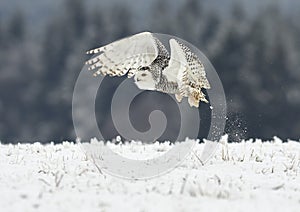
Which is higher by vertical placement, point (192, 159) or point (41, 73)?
point (41, 73)

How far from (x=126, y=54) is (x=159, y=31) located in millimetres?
55702

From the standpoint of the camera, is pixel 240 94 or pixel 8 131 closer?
pixel 240 94

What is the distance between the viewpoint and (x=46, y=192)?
317 inches

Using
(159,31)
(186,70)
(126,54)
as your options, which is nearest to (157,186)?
(186,70)

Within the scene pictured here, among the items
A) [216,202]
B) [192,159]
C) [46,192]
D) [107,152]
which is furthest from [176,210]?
[107,152]

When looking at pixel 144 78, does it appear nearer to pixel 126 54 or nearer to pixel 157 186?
pixel 126 54

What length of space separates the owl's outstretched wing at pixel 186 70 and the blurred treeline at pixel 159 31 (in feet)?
106

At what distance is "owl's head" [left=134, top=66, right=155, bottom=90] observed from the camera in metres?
9.76

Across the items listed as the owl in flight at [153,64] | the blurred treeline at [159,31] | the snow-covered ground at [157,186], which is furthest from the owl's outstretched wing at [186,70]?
the blurred treeline at [159,31]

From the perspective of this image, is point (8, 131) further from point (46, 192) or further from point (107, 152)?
point (46, 192)

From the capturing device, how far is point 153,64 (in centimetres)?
968

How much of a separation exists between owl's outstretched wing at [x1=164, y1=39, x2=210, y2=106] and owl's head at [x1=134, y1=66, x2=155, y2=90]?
0.91ft

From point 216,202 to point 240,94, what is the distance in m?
40.1

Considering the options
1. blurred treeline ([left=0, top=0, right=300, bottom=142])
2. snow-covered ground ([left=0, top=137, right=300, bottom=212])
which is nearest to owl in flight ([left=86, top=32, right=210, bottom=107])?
snow-covered ground ([left=0, top=137, right=300, bottom=212])
